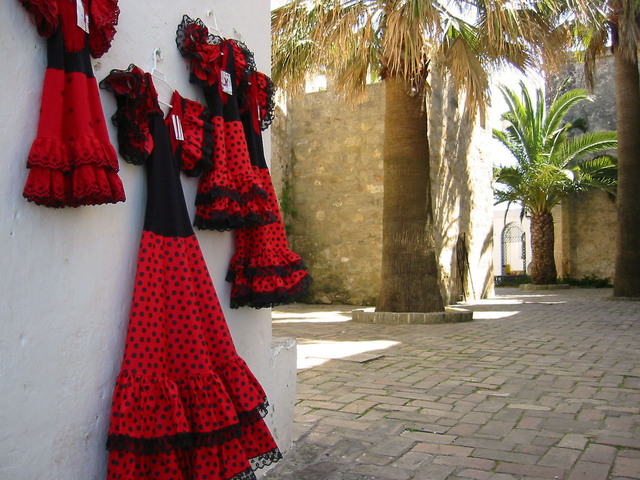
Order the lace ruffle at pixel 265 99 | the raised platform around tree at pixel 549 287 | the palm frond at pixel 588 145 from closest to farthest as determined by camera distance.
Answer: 1. the lace ruffle at pixel 265 99
2. the palm frond at pixel 588 145
3. the raised platform around tree at pixel 549 287

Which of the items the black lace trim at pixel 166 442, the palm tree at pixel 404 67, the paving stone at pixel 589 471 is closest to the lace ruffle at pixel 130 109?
the black lace trim at pixel 166 442

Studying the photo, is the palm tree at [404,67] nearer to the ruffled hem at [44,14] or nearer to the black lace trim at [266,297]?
the black lace trim at [266,297]

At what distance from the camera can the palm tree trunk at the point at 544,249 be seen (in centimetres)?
1730

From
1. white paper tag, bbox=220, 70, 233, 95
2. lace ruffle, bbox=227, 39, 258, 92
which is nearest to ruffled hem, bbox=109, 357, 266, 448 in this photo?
white paper tag, bbox=220, 70, 233, 95

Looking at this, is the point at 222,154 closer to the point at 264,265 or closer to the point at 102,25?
the point at 264,265

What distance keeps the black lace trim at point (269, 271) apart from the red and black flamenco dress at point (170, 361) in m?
0.35

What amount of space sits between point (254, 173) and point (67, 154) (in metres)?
0.89

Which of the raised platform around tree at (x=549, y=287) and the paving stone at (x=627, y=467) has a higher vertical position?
the raised platform around tree at (x=549, y=287)

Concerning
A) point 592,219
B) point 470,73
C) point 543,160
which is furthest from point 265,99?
point 592,219

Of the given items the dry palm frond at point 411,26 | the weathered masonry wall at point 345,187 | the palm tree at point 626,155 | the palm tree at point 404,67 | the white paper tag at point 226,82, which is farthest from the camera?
the palm tree at point 626,155

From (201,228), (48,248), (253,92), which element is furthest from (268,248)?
(48,248)

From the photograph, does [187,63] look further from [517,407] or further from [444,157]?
[444,157]

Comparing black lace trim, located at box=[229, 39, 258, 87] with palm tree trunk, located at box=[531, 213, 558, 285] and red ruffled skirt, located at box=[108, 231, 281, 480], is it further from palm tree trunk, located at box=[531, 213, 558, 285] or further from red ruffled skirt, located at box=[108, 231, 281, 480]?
palm tree trunk, located at box=[531, 213, 558, 285]

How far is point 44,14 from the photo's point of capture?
4.75 ft
